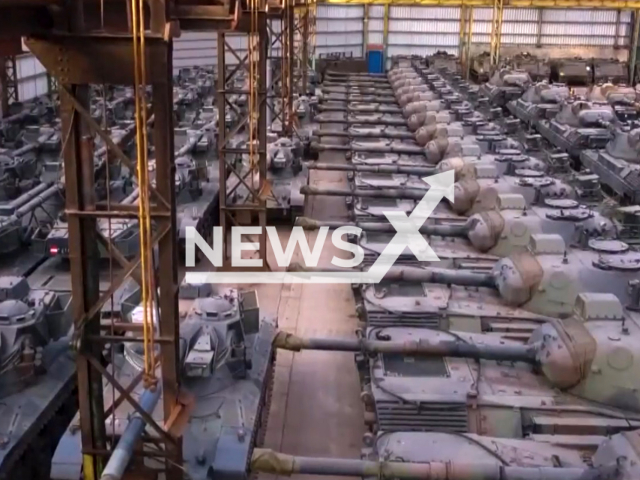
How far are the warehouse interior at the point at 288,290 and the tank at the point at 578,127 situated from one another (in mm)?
157

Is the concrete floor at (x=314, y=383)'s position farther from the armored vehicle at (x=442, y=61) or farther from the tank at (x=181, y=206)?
the armored vehicle at (x=442, y=61)

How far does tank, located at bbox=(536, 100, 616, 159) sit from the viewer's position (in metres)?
26.0

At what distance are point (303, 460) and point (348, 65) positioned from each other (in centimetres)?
3892

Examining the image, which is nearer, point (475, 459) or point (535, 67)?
point (475, 459)

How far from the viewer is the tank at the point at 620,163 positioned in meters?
21.7

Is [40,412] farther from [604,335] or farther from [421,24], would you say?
[421,24]

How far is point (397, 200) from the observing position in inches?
779

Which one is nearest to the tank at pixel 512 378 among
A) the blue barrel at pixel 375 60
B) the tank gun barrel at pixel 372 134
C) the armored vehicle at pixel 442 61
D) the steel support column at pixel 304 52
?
the tank gun barrel at pixel 372 134

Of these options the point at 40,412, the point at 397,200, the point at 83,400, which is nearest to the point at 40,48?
the point at 83,400

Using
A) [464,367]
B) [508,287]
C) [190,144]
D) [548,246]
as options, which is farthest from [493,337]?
[190,144]

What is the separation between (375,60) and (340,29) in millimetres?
2513

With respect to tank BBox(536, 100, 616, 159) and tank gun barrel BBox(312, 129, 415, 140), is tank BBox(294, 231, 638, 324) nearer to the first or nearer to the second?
tank BBox(536, 100, 616, 159)

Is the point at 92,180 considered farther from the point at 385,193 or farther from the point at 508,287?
the point at 385,193

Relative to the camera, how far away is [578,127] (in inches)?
1095
